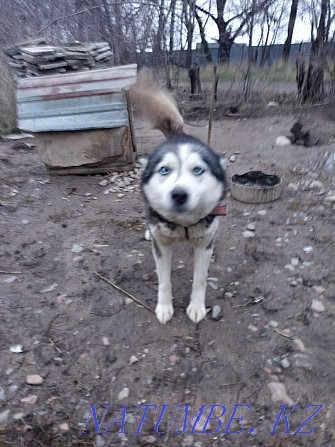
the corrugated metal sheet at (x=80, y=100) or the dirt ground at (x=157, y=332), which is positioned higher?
the corrugated metal sheet at (x=80, y=100)

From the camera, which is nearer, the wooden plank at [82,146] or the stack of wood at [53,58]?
the wooden plank at [82,146]

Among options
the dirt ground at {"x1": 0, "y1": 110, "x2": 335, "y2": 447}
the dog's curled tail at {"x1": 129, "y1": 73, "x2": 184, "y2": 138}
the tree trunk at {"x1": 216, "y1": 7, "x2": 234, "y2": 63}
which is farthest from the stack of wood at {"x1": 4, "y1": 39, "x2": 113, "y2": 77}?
the dirt ground at {"x1": 0, "y1": 110, "x2": 335, "y2": 447}

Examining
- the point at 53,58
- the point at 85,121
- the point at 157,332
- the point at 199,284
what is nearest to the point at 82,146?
the point at 85,121

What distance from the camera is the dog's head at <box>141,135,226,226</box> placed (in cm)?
189

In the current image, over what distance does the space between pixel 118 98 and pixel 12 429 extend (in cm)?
347

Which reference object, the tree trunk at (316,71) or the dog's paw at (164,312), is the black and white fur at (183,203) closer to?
the dog's paw at (164,312)

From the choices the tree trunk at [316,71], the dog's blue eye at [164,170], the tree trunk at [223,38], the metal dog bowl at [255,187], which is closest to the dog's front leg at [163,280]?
the dog's blue eye at [164,170]

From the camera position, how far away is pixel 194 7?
7410mm

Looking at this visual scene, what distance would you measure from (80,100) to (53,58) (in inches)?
87.1

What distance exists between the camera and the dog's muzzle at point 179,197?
185 centimetres

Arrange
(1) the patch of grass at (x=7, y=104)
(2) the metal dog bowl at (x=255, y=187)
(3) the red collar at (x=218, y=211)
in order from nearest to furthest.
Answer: (3) the red collar at (x=218, y=211)
(2) the metal dog bowl at (x=255, y=187)
(1) the patch of grass at (x=7, y=104)

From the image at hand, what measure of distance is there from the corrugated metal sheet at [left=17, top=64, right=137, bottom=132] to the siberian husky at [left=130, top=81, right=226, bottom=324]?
222 centimetres

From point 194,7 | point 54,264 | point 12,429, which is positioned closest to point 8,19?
point 194,7
